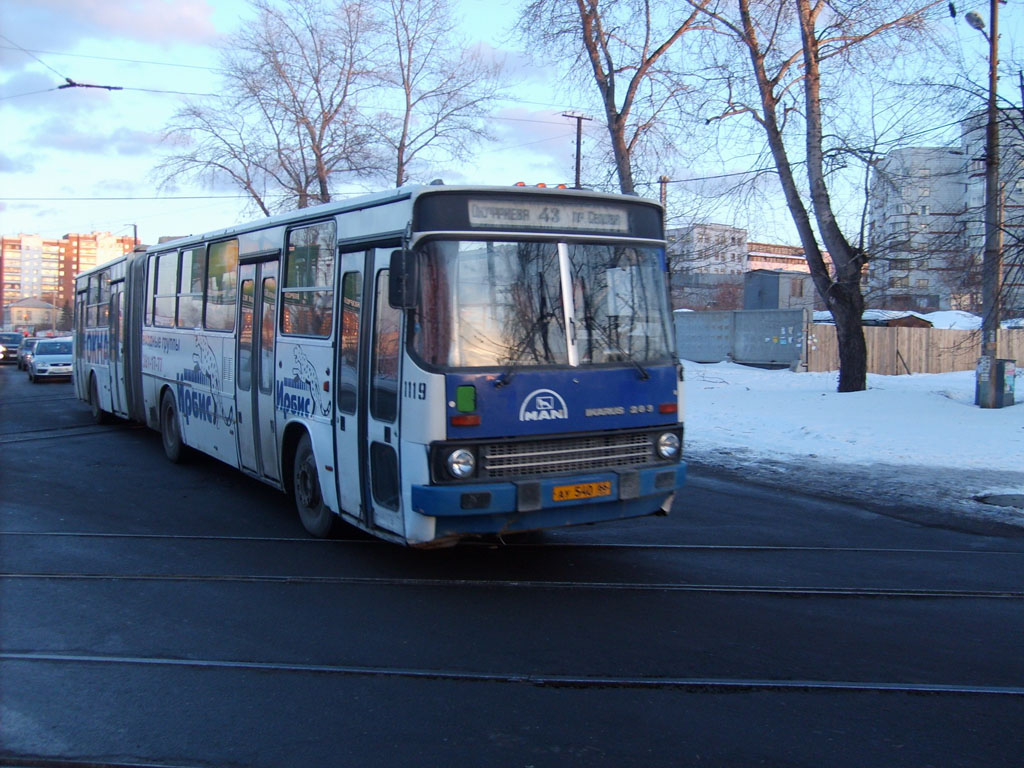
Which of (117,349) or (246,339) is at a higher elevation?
(246,339)

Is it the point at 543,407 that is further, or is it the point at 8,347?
the point at 8,347

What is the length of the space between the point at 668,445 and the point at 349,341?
2.64m

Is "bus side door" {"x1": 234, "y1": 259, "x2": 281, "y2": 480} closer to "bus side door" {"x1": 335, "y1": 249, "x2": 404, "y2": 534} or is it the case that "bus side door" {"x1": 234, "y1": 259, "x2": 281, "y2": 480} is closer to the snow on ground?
"bus side door" {"x1": 335, "y1": 249, "x2": 404, "y2": 534}

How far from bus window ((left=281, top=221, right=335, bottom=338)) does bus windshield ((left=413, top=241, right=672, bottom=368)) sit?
162 centimetres

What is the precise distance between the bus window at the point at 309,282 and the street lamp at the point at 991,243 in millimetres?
13509

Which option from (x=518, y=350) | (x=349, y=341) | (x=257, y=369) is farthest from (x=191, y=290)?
(x=518, y=350)

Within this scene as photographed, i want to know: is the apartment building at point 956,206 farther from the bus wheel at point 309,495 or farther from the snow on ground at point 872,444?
the bus wheel at point 309,495

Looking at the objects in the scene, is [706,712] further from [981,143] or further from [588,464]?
[981,143]

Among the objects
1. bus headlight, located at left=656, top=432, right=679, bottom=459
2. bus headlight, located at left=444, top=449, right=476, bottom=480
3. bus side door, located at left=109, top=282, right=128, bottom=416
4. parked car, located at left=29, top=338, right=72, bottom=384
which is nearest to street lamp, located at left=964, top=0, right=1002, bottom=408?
bus headlight, located at left=656, top=432, right=679, bottom=459

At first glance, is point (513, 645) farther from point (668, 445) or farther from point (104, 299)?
point (104, 299)

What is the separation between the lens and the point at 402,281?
590 cm

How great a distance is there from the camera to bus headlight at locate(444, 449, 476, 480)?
597cm

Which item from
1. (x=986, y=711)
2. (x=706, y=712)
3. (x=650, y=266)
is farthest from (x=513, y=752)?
(x=650, y=266)

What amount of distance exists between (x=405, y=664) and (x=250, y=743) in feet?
3.70
